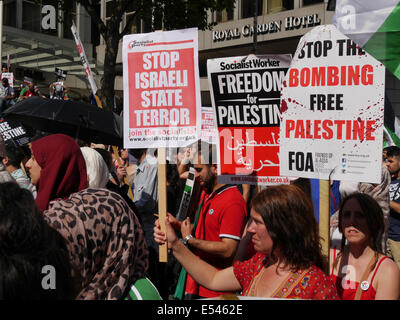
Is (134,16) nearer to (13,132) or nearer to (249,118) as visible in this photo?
(13,132)

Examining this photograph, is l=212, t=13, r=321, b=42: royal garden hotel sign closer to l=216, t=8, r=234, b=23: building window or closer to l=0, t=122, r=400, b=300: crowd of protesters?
l=216, t=8, r=234, b=23: building window

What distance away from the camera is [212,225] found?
11.0 ft

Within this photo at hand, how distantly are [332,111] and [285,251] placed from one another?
105 centimetres

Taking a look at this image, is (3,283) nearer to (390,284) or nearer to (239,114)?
(390,284)

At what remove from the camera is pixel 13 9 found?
92.8ft

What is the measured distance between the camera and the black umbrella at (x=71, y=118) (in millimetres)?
5500

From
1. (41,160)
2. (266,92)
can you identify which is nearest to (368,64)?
(266,92)

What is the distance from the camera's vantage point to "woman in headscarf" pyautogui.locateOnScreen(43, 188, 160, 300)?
2.17 m

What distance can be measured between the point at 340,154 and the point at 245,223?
806 millimetres

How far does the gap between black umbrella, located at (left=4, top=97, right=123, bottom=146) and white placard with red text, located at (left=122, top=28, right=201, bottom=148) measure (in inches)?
76.4

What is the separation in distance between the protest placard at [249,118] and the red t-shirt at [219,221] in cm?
20

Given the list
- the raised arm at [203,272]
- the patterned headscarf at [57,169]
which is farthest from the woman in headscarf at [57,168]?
the raised arm at [203,272]

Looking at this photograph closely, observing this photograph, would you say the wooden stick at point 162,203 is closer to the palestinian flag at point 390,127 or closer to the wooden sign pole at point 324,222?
the wooden sign pole at point 324,222
